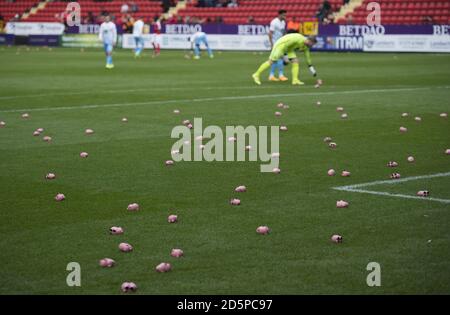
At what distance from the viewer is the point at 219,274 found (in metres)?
6.51

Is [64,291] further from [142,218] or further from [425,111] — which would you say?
[425,111]

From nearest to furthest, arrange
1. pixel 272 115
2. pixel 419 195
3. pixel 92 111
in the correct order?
1. pixel 419 195
2. pixel 272 115
3. pixel 92 111

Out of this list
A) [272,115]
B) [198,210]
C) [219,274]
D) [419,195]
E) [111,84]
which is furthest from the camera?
[111,84]

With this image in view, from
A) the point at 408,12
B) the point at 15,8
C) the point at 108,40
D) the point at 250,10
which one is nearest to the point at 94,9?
the point at 15,8

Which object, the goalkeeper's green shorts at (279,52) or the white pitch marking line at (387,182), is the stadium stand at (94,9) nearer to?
the goalkeeper's green shorts at (279,52)

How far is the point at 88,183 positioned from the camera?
10.3m

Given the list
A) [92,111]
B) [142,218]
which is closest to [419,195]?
[142,218]

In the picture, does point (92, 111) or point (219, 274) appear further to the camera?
point (92, 111)

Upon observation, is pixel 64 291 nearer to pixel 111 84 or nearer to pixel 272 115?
pixel 272 115

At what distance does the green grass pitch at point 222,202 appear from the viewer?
6.50 m

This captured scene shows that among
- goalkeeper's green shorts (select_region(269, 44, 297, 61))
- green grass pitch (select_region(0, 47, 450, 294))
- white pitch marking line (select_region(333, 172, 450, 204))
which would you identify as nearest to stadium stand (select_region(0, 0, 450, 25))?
goalkeeper's green shorts (select_region(269, 44, 297, 61))

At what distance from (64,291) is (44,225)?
2.10 metres

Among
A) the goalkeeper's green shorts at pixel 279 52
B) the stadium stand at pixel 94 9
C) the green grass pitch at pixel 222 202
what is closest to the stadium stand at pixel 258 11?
the stadium stand at pixel 94 9

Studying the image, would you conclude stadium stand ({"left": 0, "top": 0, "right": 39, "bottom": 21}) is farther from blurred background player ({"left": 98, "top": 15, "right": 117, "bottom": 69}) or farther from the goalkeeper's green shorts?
the goalkeeper's green shorts
